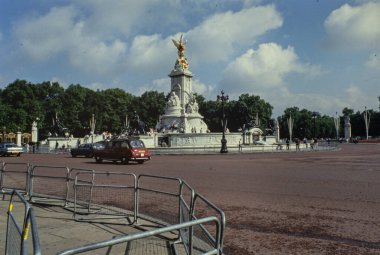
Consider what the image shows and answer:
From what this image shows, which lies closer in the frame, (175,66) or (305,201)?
(305,201)

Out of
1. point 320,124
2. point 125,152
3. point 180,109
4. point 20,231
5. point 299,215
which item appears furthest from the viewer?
point 320,124

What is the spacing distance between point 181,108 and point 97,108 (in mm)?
46558

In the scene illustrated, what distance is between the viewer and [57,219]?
8602 millimetres

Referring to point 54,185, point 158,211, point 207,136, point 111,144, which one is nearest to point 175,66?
point 207,136

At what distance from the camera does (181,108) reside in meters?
65.1

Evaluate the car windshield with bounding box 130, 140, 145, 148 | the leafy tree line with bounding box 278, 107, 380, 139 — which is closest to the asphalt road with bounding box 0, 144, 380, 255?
the car windshield with bounding box 130, 140, 145, 148

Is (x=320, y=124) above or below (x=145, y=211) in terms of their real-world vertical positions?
above

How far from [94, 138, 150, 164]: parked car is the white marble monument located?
112 feet

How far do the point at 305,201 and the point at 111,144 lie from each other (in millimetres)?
20290

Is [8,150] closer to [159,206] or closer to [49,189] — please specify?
[49,189]

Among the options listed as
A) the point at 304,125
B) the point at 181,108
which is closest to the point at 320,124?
the point at 304,125

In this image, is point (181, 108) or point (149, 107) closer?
point (181, 108)

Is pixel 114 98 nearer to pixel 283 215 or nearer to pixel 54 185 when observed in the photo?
pixel 54 185

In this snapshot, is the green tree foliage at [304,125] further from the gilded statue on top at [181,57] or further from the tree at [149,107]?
the gilded statue on top at [181,57]
